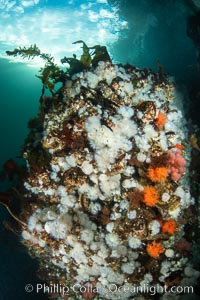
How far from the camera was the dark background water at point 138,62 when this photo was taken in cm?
870

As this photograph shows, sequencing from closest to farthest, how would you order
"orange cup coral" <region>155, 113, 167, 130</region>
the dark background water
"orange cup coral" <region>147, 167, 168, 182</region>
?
"orange cup coral" <region>147, 167, 168, 182</region> → "orange cup coral" <region>155, 113, 167, 130</region> → the dark background water

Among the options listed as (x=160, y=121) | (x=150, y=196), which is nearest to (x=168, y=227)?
(x=150, y=196)

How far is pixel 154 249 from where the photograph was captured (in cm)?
496

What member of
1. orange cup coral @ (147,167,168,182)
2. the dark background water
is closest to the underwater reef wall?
orange cup coral @ (147,167,168,182)

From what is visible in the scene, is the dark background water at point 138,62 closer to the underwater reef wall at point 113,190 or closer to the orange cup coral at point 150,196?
the underwater reef wall at point 113,190

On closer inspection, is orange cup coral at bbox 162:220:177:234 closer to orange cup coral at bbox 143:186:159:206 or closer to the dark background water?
orange cup coral at bbox 143:186:159:206

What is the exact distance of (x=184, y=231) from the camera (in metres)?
5.37

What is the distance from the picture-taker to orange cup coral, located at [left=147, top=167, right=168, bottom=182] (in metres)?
→ 4.93

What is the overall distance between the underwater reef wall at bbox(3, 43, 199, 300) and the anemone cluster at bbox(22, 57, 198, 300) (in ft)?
0.06

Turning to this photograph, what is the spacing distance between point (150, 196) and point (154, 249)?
40.6 inches

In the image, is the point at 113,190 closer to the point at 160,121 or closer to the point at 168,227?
the point at 168,227

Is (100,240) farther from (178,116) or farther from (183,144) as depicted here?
(178,116)

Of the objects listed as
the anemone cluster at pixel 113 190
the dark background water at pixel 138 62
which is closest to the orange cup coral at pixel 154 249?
the anemone cluster at pixel 113 190

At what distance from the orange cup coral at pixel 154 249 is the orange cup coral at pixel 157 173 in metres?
1.25
